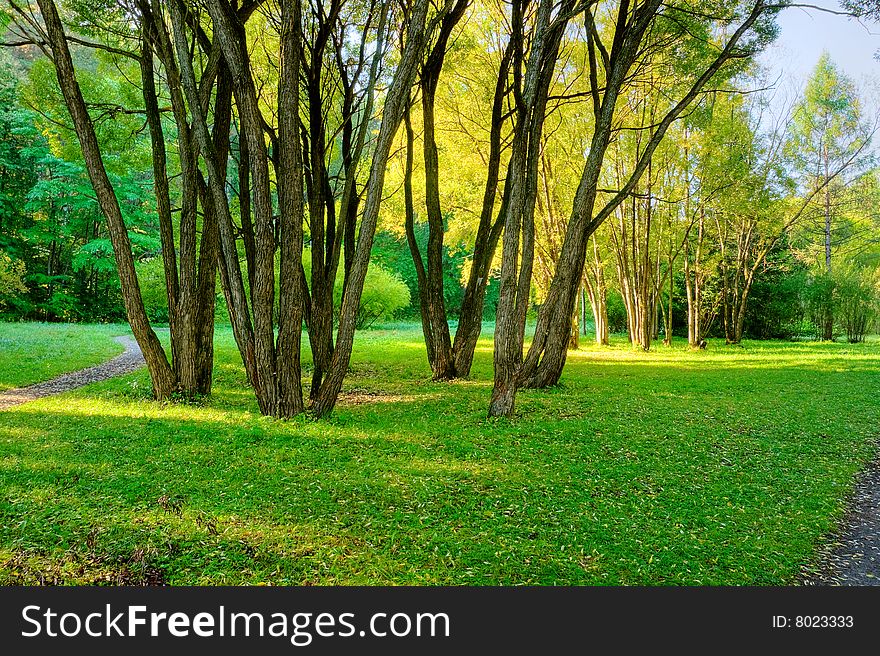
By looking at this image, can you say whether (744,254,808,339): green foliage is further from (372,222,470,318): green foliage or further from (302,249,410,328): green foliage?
(372,222,470,318): green foliage

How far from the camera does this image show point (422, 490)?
16.1ft

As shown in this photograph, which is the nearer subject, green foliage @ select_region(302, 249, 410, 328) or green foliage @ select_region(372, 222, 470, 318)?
green foliage @ select_region(302, 249, 410, 328)

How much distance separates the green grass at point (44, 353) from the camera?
35.7 ft

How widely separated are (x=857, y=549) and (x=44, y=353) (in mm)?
16184

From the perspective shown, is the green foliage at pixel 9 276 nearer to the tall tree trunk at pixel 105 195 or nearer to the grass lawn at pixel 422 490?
the grass lawn at pixel 422 490

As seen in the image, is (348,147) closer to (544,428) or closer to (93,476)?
(544,428)

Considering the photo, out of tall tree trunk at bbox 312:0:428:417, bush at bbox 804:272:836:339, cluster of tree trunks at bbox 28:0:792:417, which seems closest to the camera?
tall tree trunk at bbox 312:0:428:417

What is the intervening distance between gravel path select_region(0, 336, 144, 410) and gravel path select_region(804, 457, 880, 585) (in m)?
9.80

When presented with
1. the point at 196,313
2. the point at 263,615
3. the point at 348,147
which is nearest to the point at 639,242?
the point at 348,147

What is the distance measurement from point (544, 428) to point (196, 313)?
571cm

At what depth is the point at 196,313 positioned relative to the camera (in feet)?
29.1

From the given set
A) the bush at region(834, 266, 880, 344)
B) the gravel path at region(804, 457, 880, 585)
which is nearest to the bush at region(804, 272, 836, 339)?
the bush at region(834, 266, 880, 344)

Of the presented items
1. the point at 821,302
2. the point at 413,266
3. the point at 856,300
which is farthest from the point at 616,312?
the point at 413,266

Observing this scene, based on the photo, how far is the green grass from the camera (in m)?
10.9
